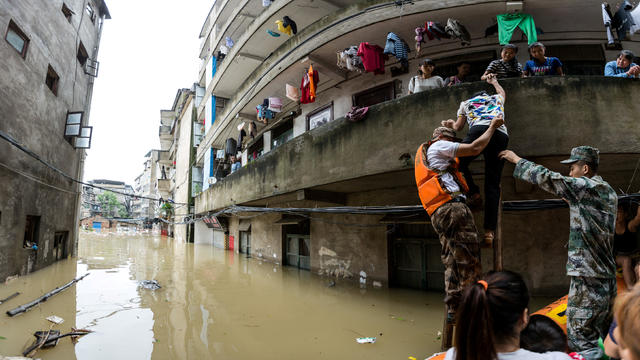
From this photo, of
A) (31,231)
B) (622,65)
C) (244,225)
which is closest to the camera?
(622,65)

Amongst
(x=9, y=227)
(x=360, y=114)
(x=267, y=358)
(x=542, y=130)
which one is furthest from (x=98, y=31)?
(x=542, y=130)

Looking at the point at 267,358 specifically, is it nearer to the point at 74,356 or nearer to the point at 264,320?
the point at 264,320

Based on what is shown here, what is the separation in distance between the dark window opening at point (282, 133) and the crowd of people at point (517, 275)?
9.18 metres

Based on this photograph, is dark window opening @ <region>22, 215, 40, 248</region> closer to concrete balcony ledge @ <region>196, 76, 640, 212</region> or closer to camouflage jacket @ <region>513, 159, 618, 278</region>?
concrete balcony ledge @ <region>196, 76, 640, 212</region>

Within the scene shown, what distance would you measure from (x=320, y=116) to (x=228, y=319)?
718 cm

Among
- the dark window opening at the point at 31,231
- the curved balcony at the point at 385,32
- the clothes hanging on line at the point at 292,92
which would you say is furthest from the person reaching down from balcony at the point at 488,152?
the dark window opening at the point at 31,231

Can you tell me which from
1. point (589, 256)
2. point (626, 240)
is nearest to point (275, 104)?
point (626, 240)

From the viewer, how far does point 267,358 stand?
12.7 feet

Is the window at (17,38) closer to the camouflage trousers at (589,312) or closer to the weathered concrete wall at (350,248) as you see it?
the weathered concrete wall at (350,248)

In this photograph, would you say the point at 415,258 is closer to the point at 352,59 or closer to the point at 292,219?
the point at 292,219

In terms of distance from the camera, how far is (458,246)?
9.27 ft

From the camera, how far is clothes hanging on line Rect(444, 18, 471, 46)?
629 centimetres

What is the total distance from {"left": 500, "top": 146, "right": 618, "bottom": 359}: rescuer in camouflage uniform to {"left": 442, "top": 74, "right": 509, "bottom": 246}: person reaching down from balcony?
0.59m

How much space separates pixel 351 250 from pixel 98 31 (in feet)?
56.0
